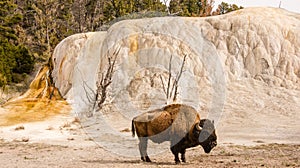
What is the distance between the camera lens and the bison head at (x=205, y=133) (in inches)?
395

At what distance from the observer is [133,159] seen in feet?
38.7

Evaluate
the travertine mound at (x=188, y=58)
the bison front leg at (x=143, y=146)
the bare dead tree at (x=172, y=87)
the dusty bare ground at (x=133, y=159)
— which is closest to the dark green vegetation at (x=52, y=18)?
the travertine mound at (x=188, y=58)

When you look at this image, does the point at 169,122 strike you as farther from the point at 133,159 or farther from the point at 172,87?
the point at 172,87

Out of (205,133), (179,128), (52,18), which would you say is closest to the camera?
(205,133)

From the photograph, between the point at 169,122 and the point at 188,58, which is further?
the point at 188,58

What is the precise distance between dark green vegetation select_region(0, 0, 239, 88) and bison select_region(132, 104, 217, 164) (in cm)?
2737

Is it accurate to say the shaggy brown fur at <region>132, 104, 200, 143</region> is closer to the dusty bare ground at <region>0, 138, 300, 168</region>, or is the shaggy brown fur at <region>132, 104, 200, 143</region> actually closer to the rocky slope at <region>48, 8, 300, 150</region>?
the dusty bare ground at <region>0, 138, 300, 168</region>

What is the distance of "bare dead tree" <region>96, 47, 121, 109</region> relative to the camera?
84.0 feet

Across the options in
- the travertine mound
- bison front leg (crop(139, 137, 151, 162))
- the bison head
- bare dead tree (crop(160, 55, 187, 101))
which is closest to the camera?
the bison head

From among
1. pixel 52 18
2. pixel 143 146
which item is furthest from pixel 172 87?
pixel 52 18

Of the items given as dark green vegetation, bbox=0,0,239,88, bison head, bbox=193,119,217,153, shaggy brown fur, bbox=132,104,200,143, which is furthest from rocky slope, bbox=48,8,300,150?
bison head, bbox=193,119,217,153

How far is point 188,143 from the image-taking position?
10.3 m

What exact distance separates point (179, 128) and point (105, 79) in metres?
15.8

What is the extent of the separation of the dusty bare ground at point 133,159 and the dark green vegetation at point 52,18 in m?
21.7
